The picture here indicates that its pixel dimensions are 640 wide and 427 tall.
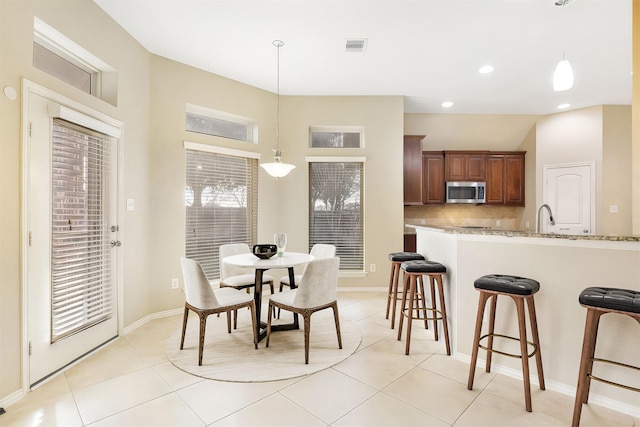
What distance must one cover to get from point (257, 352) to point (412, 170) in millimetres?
3870

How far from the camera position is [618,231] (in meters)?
5.15

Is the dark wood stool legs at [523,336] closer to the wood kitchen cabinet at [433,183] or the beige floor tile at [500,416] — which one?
the beige floor tile at [500,416]

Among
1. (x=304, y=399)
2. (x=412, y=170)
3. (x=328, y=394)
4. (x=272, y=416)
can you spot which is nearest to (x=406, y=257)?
(x=328, y=394)

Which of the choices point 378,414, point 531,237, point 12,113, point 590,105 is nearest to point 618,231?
point 590,105

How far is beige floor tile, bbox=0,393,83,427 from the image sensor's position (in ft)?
5.68

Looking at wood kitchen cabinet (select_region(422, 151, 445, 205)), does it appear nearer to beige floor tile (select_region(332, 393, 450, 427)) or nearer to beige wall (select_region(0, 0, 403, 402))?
beige wall (select_region(0, 0, 403, 402))

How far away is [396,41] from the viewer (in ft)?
10.3

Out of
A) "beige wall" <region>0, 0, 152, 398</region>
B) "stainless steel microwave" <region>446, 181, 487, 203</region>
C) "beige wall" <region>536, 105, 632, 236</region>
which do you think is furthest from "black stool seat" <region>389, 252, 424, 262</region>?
"beige wall" <region>536, 105, 632, 236</region>

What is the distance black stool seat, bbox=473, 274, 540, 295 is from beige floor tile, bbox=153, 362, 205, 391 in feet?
7.08

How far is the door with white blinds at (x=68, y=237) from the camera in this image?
6.89ft

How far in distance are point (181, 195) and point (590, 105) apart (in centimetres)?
673

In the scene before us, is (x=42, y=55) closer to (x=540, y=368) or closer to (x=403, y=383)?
(x=403, y=383)

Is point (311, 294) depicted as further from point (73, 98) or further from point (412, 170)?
point (412, 170)

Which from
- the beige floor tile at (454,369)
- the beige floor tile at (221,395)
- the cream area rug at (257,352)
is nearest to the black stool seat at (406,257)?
the cream area rug at (257,352)
